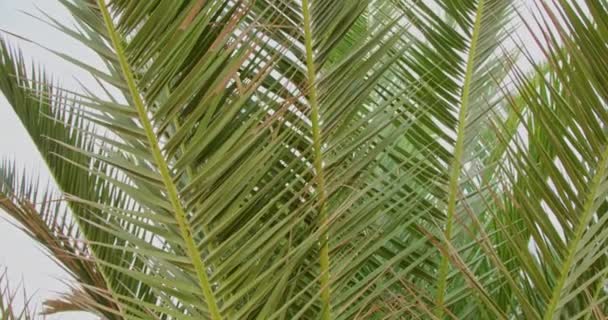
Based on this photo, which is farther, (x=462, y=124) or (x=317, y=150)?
(x=462, y=124)

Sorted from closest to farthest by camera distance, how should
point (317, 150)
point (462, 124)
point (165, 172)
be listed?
point (165, 172) → point (317, 150) → point (462, 124)

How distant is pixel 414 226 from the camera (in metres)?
1.84

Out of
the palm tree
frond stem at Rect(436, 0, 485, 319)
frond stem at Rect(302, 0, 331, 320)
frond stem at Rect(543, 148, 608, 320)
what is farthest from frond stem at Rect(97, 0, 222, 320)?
frond stem at Rect(436, 0, 485, 319)

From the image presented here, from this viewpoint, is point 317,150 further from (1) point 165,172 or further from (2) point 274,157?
(1) point 165,172

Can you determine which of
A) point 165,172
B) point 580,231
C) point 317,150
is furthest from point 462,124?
point 165,172

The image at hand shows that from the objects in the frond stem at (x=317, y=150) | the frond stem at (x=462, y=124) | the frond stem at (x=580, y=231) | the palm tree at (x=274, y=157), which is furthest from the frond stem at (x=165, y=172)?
the frond stem at (x=462, y=124)

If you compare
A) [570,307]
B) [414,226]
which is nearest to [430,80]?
[414,226]

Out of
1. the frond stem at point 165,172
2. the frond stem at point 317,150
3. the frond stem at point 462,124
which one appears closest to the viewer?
the frond stem at point 165,172

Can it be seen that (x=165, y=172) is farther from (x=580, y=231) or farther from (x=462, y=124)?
(x=462, y=124)

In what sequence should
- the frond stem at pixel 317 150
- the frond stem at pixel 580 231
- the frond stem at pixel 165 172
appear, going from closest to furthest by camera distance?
the frond stem at pixel 165 172, the frond stem at pixel 580 231, the frond stem at pixel 317 150

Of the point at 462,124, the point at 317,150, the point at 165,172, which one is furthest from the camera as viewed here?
the point at 462,124

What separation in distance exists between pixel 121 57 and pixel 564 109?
0.64 meters

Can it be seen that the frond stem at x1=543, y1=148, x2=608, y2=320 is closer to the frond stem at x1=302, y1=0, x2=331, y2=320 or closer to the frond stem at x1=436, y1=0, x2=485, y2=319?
the frond stem at x1=302, y1=0, x2=331, y2=320

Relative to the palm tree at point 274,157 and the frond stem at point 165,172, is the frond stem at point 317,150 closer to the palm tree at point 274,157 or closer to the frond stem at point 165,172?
the palm tree at point 274,157
